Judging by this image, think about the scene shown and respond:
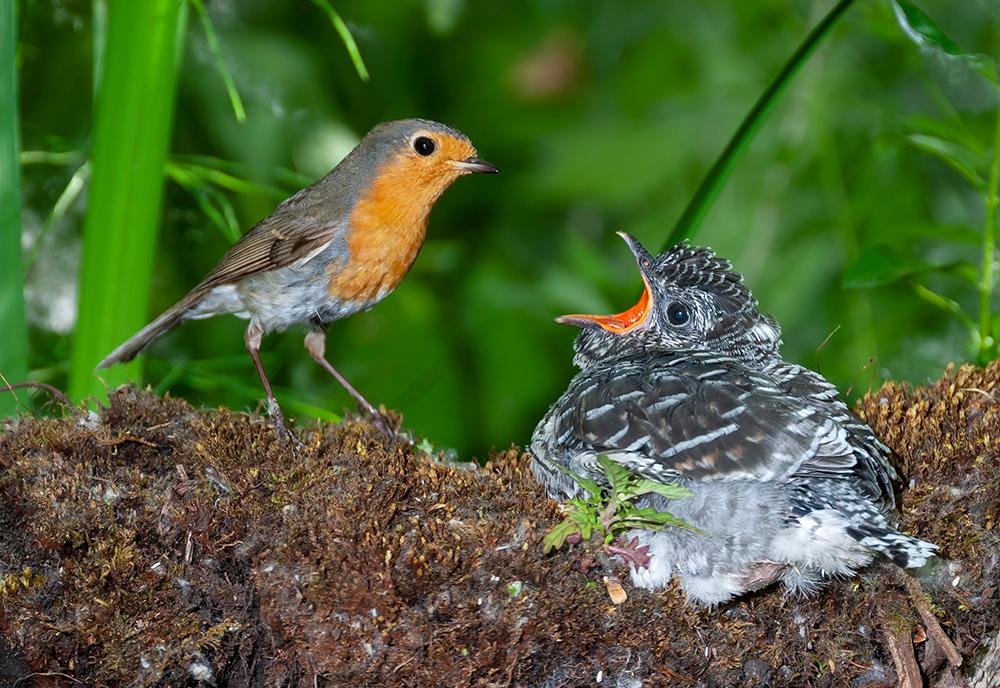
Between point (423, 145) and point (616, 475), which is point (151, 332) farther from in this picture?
point (616, 475)

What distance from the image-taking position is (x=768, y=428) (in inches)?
96.8

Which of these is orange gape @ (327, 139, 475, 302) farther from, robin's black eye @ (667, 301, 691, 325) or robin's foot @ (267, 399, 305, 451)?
robin's black eye @ (667, 301, 691, 325)

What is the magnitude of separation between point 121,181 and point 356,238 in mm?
779

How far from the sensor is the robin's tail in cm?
324

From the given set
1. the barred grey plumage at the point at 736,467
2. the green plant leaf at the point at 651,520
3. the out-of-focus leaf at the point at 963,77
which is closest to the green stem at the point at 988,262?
the out-of-focus leaf at the point at 963,77

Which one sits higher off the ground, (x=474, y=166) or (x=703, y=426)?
(x=474, y=166)

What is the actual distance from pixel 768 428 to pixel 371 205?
1.44 m

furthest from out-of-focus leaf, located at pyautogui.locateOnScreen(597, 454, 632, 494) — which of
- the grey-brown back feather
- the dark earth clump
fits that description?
the grey-brown back feather

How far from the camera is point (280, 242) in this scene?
3.34 metres

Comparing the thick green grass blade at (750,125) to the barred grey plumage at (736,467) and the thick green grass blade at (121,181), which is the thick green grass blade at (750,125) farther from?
the thick green grass blade at (121,181)

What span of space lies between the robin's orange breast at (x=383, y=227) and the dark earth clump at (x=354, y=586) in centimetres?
66

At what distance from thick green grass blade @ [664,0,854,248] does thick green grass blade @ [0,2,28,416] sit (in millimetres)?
1984

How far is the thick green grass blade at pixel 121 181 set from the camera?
3375 mm

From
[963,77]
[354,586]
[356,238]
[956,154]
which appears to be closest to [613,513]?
[354,586]
